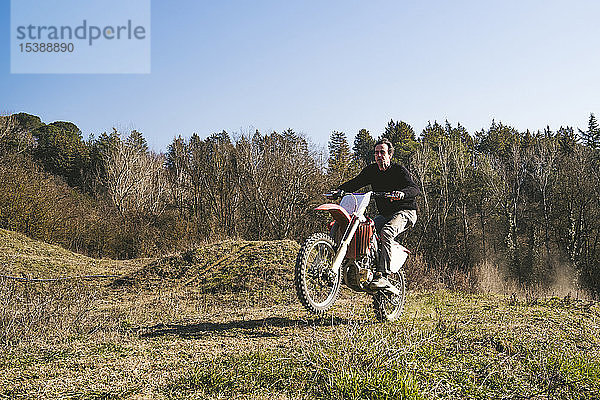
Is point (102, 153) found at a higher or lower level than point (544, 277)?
higher

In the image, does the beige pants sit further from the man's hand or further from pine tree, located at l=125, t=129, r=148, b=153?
pine tree, located at l=125, t=129, r=148, b=153

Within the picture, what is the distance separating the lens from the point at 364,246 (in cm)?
544

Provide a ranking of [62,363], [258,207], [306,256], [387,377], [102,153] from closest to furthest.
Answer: [387,377] → [62,363] → [306,256] → [258,207] → [102,153]

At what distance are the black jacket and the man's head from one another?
7cm

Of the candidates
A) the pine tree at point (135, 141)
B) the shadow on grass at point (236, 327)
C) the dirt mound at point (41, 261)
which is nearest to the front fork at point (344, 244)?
the shadow on grass at point (236, 327)

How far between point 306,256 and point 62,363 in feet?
8.14

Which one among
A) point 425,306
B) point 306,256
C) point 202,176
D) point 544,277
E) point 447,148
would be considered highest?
point 447,148

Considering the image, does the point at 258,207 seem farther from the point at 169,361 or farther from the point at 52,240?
the point at 169,361

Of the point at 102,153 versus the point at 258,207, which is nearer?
the point at 258,207

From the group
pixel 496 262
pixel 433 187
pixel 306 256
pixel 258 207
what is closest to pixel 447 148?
pixel 433 187

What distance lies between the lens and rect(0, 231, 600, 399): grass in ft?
12.0

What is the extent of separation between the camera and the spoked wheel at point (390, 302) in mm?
5996

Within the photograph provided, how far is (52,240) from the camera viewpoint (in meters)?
20.1

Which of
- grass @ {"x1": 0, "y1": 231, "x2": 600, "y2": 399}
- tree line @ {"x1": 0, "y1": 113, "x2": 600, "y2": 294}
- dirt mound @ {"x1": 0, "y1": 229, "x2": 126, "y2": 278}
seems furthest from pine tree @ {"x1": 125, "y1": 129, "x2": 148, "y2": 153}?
grass @ {"x1": 0, "y1": 231, "x2": 600, "y2": 399}
